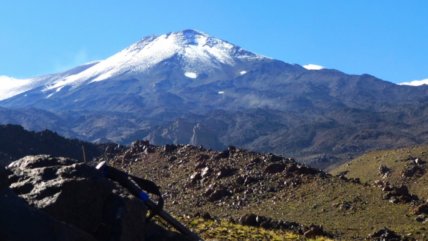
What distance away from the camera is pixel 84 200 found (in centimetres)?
930

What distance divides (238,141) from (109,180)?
6903 inches

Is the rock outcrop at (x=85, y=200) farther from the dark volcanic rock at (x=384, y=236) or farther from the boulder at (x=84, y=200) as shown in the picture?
the dark volcanic rock at (x=384, y=236)

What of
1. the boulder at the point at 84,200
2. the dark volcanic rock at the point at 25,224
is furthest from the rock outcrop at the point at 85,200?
the dark volcanic rock at the point at 25,224

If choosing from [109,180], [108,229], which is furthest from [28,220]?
[109,180]

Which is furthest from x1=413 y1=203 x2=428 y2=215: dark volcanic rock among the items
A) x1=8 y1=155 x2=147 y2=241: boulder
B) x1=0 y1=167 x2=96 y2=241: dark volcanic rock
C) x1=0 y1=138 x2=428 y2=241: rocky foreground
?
x1=0 y1=167 x2=96 y2=241: dark volcanic rock

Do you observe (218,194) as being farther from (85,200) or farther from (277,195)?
(85,200)

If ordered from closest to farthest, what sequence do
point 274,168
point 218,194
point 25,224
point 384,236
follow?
point 25,224 < point 384,236 < point 218,194 < point 274,168

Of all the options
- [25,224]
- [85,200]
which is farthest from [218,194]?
[25,224]

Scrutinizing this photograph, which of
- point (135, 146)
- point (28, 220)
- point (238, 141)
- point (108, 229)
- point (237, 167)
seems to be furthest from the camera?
point (238, 141)

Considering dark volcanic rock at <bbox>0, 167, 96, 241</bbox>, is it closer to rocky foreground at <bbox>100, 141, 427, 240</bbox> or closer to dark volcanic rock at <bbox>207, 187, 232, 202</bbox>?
rocky foreground at <bbox>100, 141, 427, 240</bbox>

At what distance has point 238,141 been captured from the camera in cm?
18500

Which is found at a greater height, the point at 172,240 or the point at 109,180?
the point at 109,180

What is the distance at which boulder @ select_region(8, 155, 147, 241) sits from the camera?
9.13m

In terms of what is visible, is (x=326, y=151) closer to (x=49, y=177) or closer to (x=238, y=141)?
(x=238, y=141)
